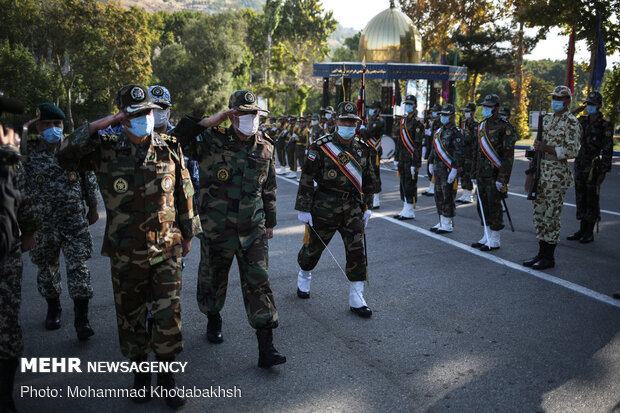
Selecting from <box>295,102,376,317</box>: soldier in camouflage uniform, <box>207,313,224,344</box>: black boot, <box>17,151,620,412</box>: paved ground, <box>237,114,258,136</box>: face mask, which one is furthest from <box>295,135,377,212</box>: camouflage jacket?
<box>207,313,224,344</box>: black boot

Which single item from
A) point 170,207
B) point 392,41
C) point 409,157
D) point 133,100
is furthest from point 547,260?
point 392,41

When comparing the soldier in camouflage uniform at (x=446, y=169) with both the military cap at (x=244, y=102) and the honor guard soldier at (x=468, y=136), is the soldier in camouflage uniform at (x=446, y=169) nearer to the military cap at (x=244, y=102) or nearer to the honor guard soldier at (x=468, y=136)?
the honor guard soldier at (x=468, y=136)

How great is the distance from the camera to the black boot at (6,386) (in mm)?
3453

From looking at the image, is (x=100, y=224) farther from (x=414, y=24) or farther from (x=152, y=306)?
(x=414, y=24)

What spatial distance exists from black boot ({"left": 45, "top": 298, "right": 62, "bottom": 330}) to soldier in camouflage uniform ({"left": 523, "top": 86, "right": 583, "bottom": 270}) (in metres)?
5.89

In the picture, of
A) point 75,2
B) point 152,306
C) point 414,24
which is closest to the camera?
point 152,306

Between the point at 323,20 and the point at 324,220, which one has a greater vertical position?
the point at 323,20

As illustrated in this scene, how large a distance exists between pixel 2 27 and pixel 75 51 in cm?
583

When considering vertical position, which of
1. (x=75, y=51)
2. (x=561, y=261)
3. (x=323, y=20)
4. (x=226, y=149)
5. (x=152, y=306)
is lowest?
(x=561, y=261)

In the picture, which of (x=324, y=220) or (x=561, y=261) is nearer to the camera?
(x=324, y=220)

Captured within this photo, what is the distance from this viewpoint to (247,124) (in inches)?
165

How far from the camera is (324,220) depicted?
523 cm

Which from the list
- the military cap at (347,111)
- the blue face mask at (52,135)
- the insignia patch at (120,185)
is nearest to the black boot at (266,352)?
the insignia patch at (120,185)

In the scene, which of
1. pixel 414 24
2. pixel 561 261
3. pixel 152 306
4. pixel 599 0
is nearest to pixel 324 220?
pixel 152 306
